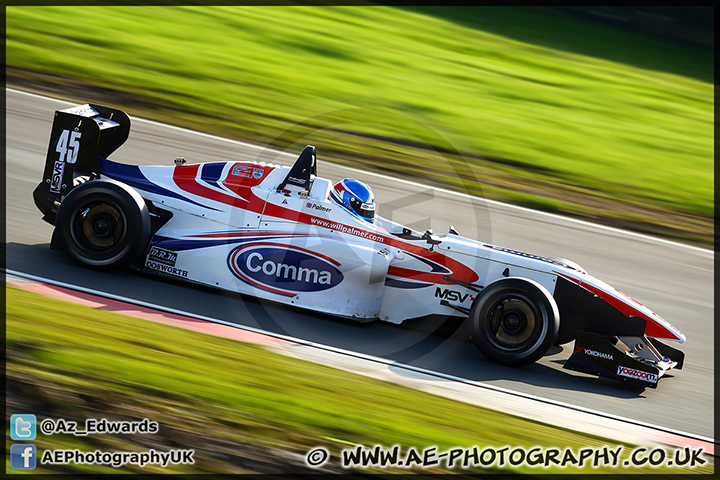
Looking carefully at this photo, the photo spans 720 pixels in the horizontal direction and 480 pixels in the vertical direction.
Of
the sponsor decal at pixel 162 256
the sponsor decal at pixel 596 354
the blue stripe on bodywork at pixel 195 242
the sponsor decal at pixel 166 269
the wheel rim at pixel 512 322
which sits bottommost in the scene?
the sponsor decal at pixel 596 354

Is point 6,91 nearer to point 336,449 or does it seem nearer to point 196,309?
point 196,309

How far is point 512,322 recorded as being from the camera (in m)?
7.07

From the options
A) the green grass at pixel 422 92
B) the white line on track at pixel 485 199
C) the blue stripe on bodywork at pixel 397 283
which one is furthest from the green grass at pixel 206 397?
the green grass at pixel 422 92

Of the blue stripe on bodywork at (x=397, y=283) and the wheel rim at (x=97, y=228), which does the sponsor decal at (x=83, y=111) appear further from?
the blue stripe on bodywork at (x=397, y=283)

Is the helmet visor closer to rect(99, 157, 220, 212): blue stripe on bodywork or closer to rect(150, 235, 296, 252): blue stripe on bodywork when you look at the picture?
rect(150, 235, 296, 252): blue stripe on bodywork

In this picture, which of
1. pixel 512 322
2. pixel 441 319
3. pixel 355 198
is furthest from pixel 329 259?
pixel 512 322

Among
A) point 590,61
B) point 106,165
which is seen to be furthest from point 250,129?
point 590,61

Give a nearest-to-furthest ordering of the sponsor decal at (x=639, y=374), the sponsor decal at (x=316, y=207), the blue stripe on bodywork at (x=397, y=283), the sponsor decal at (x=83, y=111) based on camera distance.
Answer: the sponsor decal at (x=639, y=374) → the blue stripe on bodywork at (x=397, y=283) → the sponsor decal at (x=316, y=207) → the sponsor decal at (x=83, y=111)

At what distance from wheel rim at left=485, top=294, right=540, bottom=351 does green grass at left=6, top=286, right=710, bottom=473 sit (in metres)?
1.08

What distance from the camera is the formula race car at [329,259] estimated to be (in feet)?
23.4

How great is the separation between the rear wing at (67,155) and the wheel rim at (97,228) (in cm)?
61

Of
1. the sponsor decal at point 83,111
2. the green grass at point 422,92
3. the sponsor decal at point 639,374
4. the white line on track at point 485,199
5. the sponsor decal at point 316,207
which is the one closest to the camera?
the sponsor decal at point 639,374

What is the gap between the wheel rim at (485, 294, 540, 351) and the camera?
697 centimetres

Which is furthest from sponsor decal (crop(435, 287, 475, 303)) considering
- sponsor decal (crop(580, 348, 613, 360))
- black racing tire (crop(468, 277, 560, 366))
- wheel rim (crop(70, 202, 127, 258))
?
wheel rim (crop(70, 202, 127, 258))
